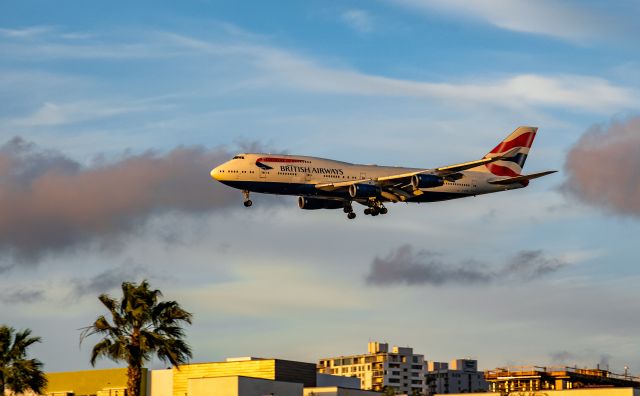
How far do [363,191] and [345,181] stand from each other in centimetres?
470

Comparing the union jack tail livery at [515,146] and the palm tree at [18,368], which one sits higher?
the union jack tail livery at [515,146]

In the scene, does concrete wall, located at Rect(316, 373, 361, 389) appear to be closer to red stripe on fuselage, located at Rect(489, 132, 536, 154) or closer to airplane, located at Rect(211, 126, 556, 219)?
airplane, located at Rect(211, 126, 556, 219)

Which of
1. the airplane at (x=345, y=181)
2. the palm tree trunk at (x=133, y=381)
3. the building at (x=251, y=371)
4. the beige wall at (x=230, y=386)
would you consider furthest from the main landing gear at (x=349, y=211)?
the palm tree trunk at (x=133, y=381)

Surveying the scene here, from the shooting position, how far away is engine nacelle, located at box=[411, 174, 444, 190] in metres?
114

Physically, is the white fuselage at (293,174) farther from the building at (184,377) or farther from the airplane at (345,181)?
the building at (184,377)

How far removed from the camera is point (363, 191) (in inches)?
4505

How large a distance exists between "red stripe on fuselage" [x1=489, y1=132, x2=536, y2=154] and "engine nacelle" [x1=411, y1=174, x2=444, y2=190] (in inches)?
907

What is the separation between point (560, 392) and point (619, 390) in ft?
13.8

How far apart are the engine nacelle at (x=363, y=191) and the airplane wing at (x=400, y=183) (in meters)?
0.95

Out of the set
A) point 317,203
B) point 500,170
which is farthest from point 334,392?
point 500,170

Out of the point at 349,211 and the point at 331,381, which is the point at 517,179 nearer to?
the point at 349,211

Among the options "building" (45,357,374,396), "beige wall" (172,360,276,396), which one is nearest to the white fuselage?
"building" (45,357,374,396)

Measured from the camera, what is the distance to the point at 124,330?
66.1 metres

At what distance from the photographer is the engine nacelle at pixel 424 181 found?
376ft
